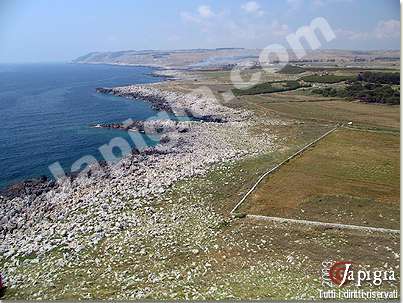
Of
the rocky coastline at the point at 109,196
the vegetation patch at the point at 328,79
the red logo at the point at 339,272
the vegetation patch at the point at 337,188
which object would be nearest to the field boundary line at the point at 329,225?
the vegetation patch at the point at 337,188

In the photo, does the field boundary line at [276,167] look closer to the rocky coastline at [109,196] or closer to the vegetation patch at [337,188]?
the vegetation patch at [337,188]

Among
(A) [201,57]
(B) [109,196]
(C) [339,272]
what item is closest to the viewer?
(C) [339,272]

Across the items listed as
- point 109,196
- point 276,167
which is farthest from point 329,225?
point 109,196

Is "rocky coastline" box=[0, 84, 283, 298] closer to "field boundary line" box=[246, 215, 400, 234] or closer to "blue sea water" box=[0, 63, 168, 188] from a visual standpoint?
"field boundary line" box=[246, 215, 400, 234]

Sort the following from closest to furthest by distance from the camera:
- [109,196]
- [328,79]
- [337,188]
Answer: [337,188]
[109,196]
[328,79]

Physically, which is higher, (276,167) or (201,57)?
(201,57)

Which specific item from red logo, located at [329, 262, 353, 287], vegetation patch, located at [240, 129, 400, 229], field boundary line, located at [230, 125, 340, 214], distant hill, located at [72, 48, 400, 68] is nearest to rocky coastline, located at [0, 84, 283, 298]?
field boundary line, located at [230, 125, 340, 214]

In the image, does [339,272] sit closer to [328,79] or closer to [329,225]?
[329,225]
